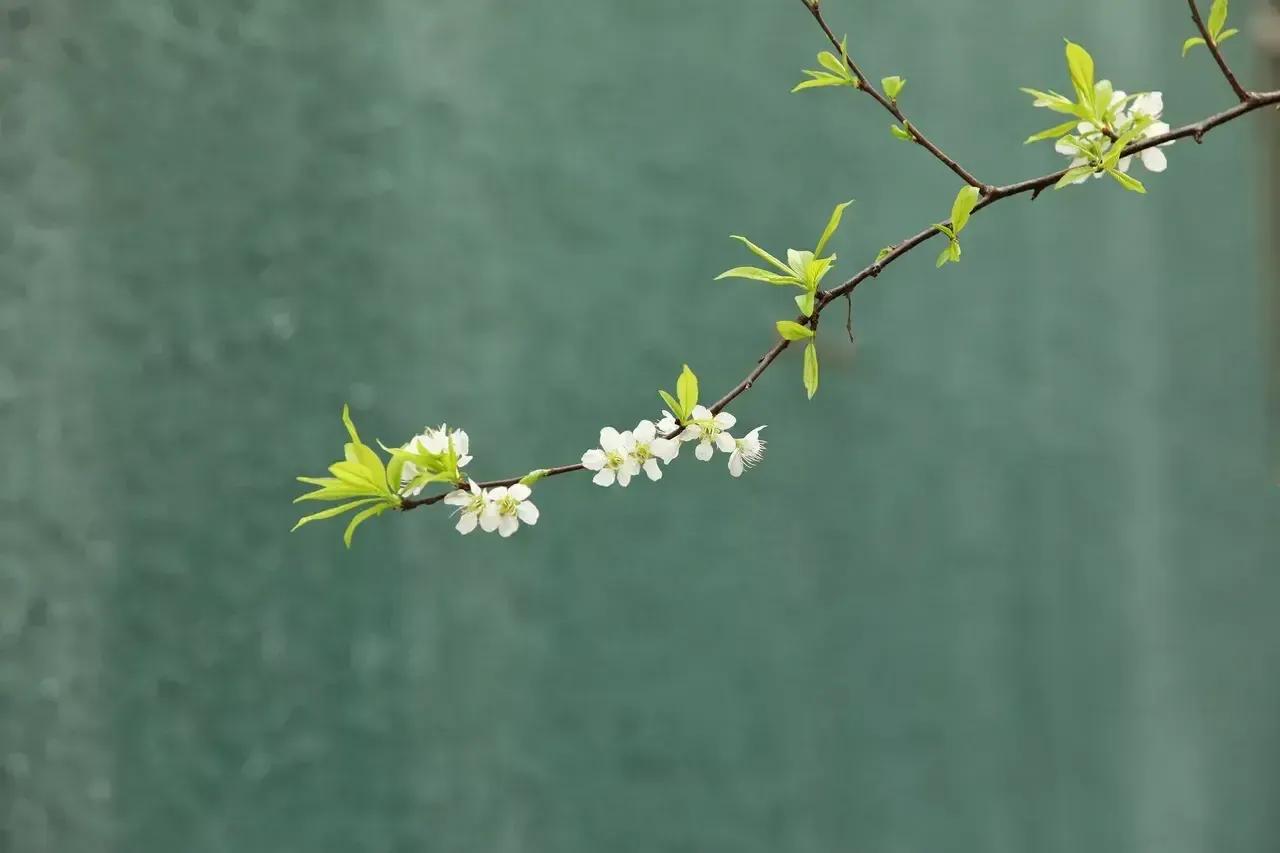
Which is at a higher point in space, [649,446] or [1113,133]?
[1113,133]

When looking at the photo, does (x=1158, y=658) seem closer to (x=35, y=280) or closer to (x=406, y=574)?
(x=406, y=574)

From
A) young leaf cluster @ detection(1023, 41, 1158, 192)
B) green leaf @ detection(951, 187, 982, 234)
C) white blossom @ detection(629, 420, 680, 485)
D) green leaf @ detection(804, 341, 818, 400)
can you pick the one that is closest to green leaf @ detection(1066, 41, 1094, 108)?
young leaf cluster @ detection(1023, 41, 1158, 192)

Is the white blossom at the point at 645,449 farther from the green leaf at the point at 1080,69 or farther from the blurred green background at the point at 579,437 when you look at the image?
the blurred green background at the point at 579,437

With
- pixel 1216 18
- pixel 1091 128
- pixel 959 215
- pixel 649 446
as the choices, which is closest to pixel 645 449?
pixel 649 446

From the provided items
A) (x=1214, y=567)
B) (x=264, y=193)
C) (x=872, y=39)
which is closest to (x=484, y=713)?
(x=264, y=193)

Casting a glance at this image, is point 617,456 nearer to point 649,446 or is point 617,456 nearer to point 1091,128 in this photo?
point 649,446

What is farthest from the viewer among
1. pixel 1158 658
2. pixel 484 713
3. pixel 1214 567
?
pixel 1214 567

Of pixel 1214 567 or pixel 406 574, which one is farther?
pixel 1214 567
